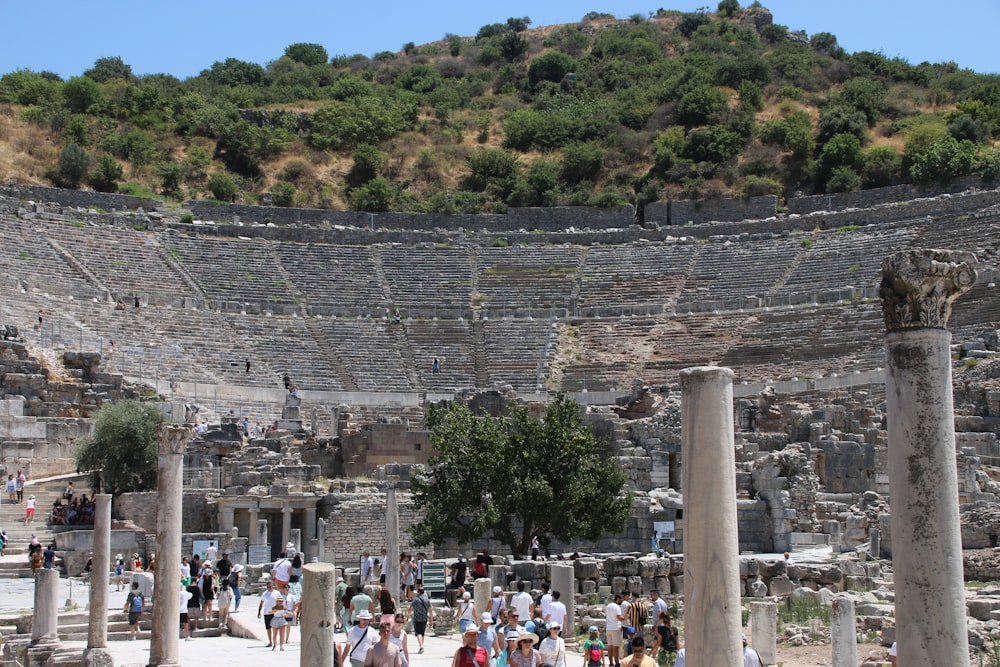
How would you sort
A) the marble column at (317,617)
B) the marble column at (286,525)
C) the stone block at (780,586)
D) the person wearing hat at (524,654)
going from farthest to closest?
the marble column at (286,525) → the stone block at (780,586) → the person wearing hat at (524,654) → the marble column at (317,617)

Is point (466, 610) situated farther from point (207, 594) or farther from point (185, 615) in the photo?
point (207, 594)

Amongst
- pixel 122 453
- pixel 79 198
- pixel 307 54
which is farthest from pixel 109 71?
pixel 122 453

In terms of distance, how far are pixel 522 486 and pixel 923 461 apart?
17029 millimetres

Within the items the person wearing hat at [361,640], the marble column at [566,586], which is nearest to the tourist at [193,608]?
the marble column at [566,586]

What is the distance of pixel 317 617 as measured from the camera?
11250mm

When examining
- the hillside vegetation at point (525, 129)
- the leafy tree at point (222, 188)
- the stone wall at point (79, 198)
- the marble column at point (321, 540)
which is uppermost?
the hillside vegetation at point (525, 129)

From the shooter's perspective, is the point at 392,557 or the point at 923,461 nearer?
the point at 923,461

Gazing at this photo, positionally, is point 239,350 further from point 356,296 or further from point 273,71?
point 273,71

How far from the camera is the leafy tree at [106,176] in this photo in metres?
71.7

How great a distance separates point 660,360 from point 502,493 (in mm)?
24709

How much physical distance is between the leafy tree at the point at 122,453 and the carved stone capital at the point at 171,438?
50.1 feet

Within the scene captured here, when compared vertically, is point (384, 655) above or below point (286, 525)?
below

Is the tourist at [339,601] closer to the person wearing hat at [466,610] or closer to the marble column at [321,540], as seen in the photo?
the person wearing hat at [466,610]

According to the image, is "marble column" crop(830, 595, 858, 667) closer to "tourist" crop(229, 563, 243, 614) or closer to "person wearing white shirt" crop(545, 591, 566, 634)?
"person wearing white shirt" crop(545, 591, 566, 634)
